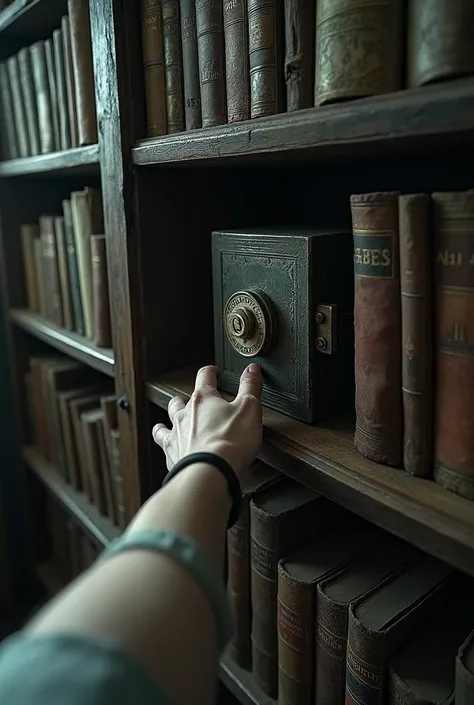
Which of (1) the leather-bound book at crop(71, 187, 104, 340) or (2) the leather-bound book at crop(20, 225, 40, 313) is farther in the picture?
(2) the leather-bound book at crop(20, 225, 40, 313)

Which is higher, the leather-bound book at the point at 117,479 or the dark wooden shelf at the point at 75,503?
the leather-bound book at the point at 117,479

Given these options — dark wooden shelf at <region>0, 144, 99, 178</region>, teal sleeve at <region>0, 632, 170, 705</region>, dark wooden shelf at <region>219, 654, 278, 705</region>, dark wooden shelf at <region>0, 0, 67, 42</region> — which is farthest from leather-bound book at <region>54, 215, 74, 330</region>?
teal sleeve at <region>0, 632, 170, 705</region>

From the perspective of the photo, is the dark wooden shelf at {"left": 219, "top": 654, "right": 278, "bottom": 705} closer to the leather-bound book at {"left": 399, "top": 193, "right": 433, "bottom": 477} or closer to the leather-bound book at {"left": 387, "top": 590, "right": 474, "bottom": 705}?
the leather-bound book at {"left": 387, "top": 590, "right": 474, "bottom": 705}

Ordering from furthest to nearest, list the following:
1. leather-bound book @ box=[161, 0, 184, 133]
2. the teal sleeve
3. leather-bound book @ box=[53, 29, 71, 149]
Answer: leather-bound book @ box=[53, 29, 71, 149]
leather-bound book @ box=[161, 0, 184, 133]
the teal sleeve

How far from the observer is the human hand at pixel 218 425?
62 cm

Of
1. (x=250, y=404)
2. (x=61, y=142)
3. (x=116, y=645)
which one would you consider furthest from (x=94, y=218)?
(x=116, y=645)

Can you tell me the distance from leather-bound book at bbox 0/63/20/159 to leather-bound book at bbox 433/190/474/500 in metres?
1.13

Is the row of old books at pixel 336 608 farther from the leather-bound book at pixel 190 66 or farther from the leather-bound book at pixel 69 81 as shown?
the leather-bound book at pixel 69 81

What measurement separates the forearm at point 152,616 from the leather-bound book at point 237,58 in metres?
0.52

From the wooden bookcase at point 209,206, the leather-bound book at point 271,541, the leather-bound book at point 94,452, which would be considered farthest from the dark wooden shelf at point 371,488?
the leather-bound book at point 94,452

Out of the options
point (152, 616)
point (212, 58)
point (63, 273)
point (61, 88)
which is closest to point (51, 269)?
point (63, 273)

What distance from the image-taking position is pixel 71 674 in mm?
316

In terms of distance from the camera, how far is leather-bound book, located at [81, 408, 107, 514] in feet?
4.13

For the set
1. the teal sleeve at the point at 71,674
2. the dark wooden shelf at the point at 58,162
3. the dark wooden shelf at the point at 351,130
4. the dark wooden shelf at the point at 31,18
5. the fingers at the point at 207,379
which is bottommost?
the teal sleeve at the point at 71,674
